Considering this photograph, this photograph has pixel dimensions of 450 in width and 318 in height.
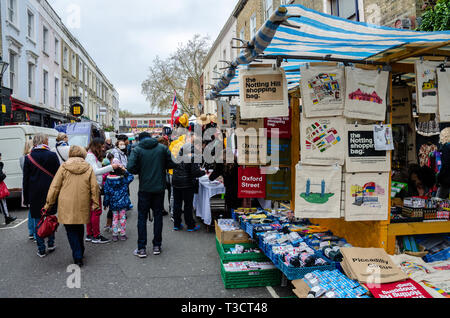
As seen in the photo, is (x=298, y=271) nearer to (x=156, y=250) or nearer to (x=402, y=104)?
(x=156, y=250)

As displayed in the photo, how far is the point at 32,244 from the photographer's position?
19.6 ft

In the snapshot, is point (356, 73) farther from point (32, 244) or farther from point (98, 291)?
point (32, 244)

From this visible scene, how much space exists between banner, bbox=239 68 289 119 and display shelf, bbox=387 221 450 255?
1817 mm

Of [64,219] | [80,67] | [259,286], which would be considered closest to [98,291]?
[64,219]

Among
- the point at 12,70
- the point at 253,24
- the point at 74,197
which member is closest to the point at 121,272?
the point at 74,197

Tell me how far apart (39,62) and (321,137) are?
2200cm

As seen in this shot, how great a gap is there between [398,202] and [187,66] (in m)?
33.6

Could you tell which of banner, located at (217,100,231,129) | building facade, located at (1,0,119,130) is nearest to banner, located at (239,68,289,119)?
banner, located at (217,100,231,129)

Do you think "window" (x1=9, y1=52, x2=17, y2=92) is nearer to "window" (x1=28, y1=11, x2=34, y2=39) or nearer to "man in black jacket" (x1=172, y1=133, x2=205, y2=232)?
"window" (x1=28, y1=11, x2=34, y2=39)

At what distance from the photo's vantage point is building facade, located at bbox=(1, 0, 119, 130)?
16641 mm

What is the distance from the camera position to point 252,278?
4.16 metres

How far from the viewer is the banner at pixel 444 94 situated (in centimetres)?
362

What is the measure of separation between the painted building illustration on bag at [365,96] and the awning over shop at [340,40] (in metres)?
0.41

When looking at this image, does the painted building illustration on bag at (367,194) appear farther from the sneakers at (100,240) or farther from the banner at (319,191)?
the sneakers at (100,240)
